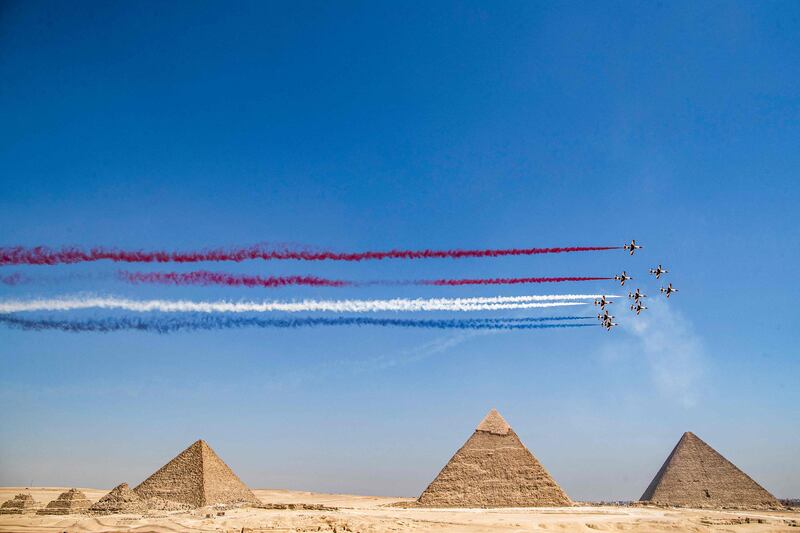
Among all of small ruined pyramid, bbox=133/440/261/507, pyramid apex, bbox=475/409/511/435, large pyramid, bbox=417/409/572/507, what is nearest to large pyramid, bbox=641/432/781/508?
large pyramid, bbox=417/409/572/507

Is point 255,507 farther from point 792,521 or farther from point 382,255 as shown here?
point 792,521

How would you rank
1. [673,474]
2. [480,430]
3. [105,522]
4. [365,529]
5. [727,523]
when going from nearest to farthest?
1. [365,529]
2. [105,522]
3. [727,523]
4. [480,430]
5. [673,474]

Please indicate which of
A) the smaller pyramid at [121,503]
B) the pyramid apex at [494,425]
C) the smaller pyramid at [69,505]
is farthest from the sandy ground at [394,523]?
the pyramid apex at [494,425]

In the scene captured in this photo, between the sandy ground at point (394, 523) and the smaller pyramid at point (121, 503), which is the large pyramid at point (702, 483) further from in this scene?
the smaller pyramid at point (121, 503)

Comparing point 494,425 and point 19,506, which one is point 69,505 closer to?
point 19,506

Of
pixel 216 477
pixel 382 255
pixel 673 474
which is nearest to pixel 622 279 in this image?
pixel 382 255

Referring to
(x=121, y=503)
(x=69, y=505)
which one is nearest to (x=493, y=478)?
(x=121, y=503)
